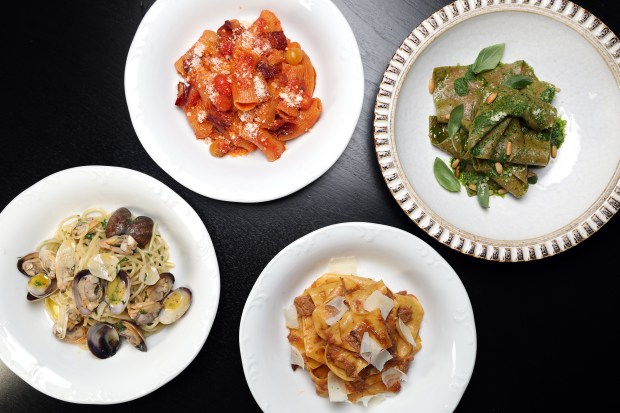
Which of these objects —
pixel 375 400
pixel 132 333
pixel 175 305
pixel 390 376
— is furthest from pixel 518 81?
pixel 132 333

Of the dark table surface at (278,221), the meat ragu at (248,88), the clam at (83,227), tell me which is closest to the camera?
the meat ragu at (248,88)

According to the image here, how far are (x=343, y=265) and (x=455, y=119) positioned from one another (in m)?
0.93

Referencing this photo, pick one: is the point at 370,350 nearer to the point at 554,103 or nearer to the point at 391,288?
the point at 391,288

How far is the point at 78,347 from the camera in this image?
2.52 m

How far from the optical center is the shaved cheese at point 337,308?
2.34 m

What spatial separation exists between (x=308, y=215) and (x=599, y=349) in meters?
1.77

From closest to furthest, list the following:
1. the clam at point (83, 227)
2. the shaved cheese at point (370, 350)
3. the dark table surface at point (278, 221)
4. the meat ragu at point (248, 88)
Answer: the shaved cheese at point (370, 350) → the meat ragu at point (248, 88) → the clam at point (83, 227) → the dark table surface at point (278, 221)

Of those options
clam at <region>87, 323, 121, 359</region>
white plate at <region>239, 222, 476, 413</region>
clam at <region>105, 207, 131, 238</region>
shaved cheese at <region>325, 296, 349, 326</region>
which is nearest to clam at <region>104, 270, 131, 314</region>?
clam at <region>87, 323, 121, 359</region>

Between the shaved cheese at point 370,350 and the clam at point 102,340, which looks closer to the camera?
the shaved cheese at point 370,350

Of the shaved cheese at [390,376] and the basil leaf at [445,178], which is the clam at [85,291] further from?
the basil leaf at [445,178]

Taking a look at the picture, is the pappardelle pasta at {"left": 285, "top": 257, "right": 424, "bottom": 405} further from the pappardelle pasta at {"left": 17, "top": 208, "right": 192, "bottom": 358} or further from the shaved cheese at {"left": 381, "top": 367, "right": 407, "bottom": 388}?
the pappardelle pasta at {"left": 17, "top": 208, "right": 192, "bottom": 358}

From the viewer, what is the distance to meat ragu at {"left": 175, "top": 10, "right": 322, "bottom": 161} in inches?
92.7

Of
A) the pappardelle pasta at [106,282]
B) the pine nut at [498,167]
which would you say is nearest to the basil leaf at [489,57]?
the pine nut at [498,167]

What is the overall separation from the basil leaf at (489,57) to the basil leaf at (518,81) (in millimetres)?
116
